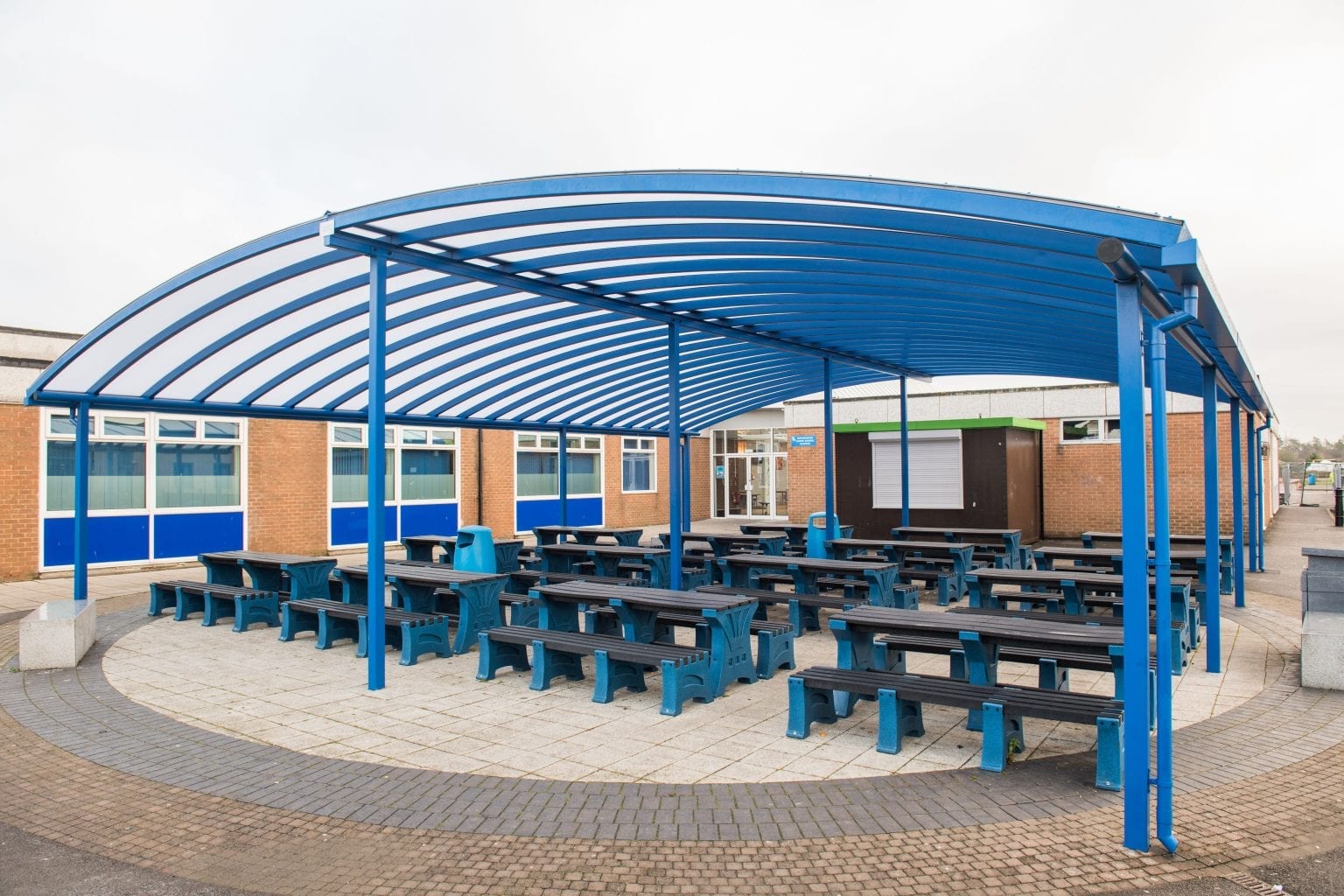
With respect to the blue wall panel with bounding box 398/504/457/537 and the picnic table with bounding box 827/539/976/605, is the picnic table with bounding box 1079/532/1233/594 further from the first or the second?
the blue wall panel with bounding box 398/504/457/537

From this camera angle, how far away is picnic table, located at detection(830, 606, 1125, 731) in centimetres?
523

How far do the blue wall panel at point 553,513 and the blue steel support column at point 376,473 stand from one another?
13.7 m

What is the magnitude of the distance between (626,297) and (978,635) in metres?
4.99

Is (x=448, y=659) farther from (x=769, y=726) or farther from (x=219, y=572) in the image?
(x=219, y=572)

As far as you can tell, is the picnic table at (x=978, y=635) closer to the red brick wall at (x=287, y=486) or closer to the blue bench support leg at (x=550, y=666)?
the blue bench support leg at (x=550, y=666)

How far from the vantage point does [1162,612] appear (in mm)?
3670

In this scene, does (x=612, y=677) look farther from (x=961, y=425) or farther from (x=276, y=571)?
(x=961, y=425)

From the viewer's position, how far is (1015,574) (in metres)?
8.24

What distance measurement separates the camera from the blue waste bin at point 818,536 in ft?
38.4

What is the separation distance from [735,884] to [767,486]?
2443cm

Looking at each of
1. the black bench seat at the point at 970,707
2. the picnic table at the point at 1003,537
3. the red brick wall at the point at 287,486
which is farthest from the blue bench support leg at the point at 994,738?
the red brick wall at the point at 287,486

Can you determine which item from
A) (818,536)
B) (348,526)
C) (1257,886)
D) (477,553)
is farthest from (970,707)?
(348,526)

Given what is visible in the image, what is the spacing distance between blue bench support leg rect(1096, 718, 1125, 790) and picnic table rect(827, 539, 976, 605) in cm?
603

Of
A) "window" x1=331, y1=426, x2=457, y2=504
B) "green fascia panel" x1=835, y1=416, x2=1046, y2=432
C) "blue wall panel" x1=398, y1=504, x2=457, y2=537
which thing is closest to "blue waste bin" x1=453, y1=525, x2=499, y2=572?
"window" x1=331, y1=426, x2=457, y2=504
